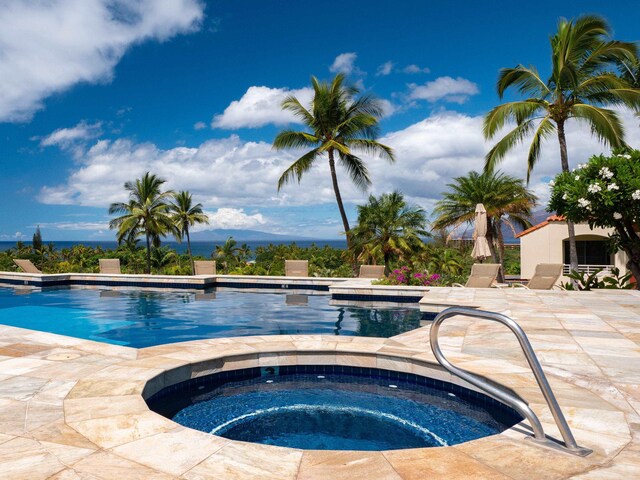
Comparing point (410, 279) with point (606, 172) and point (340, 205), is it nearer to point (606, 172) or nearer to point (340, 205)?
point (606, 172)

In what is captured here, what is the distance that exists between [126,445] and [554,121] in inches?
692

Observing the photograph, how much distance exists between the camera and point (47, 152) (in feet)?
191

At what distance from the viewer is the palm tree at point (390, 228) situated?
65.3ft

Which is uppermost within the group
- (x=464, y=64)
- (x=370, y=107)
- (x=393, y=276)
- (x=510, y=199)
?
(x=464, y=64)

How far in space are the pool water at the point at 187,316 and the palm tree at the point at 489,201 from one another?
14.6 meters

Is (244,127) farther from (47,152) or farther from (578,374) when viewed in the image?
(578,374)

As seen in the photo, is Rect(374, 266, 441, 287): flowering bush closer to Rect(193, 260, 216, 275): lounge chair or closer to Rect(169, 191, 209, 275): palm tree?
Rect(193, 260, 216, 275): lounge chair

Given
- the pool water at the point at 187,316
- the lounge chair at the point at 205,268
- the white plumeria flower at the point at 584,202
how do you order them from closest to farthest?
the pool water at the point at 187,316 → the white plumeria flower at the point at 584,202 → the lounge chair at the point at 205,268

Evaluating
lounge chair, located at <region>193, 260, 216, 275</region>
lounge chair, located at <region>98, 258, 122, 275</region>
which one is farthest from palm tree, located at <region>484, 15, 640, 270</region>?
lounge chair, located at <region>98, 258, 122, 275</region>

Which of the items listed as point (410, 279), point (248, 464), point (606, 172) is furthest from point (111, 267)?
point (606, 172)

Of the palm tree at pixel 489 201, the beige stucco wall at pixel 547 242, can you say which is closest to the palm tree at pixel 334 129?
the palm tree at pixel 489 201

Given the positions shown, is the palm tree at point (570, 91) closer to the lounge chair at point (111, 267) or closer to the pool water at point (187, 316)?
the pool water at point (187, 316)

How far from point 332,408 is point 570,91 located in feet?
51.5

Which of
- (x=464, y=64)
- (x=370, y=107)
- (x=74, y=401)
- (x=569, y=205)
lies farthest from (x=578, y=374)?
(x=464, y=64)
